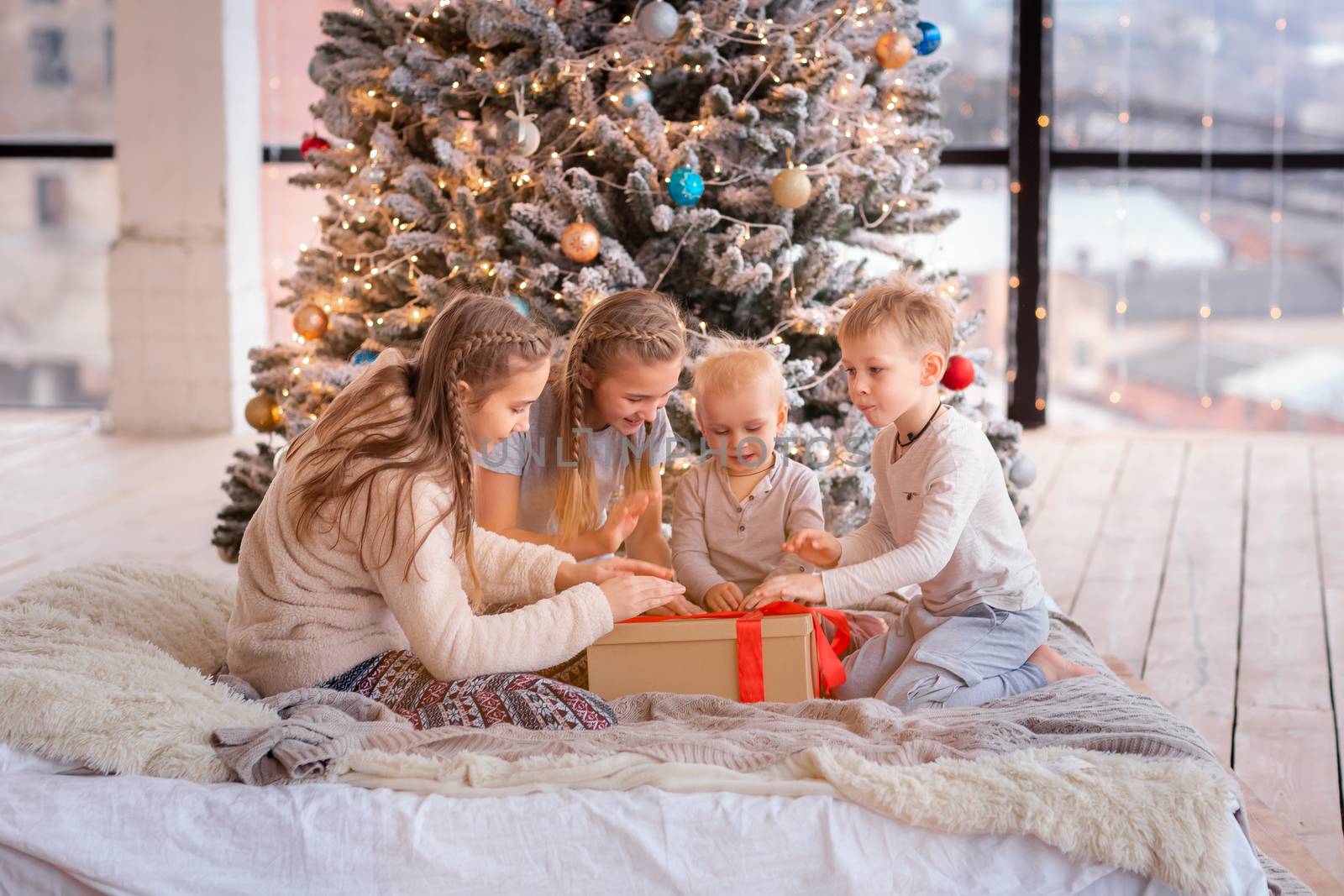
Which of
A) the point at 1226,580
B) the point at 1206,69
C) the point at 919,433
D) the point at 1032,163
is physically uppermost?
the point at 1206,69

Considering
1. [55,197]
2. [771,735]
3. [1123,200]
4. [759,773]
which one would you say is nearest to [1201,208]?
[1123,200]

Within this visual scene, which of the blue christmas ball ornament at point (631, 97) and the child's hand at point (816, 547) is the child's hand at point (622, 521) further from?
the blue christmas ball ornament at point (631, 97)

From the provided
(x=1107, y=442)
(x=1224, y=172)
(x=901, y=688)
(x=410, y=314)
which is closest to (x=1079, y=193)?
(x=1224, y=172)

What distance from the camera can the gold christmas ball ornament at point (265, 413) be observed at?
3.74m

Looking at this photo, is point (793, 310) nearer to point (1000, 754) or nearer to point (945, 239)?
point (1000, 754)

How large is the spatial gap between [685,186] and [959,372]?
0.78m

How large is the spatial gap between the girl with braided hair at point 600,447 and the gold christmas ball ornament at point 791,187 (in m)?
0.50

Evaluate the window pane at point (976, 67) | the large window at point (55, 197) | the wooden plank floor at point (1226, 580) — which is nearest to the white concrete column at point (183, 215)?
the large window at point (55, 197)

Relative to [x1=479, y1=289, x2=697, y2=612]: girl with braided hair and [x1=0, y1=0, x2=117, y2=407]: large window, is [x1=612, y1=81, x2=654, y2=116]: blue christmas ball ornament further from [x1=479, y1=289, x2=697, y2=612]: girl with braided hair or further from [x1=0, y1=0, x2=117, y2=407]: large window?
[x1=0, y1=0, x2=117, y2=407]: large window

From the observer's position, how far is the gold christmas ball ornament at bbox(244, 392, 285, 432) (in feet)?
12.3

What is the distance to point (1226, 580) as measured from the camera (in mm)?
3881

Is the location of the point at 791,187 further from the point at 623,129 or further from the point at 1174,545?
the point at 1174,545

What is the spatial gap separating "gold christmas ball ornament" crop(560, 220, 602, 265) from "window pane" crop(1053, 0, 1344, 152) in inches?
148

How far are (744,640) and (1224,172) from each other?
4.77 m
